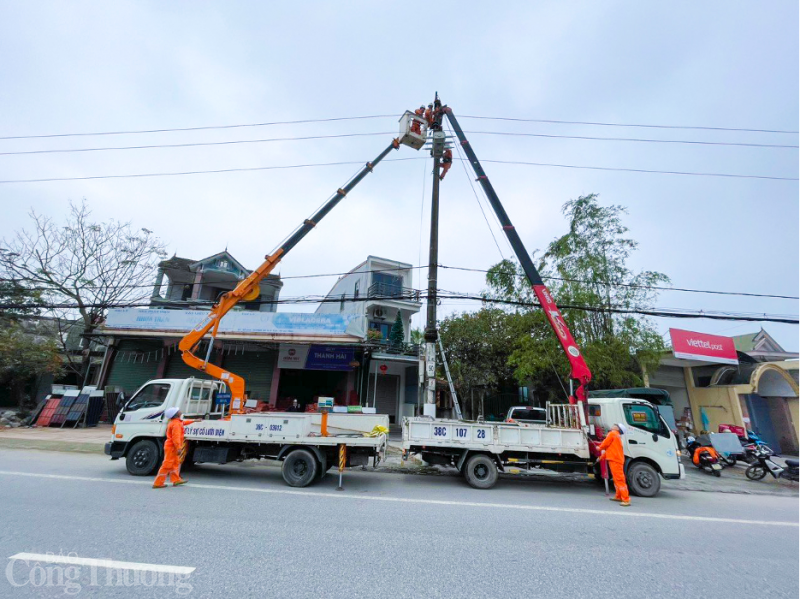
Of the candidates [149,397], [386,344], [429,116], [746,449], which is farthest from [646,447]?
[429,116]

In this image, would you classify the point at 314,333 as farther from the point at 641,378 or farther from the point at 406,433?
A: the point at 641,378

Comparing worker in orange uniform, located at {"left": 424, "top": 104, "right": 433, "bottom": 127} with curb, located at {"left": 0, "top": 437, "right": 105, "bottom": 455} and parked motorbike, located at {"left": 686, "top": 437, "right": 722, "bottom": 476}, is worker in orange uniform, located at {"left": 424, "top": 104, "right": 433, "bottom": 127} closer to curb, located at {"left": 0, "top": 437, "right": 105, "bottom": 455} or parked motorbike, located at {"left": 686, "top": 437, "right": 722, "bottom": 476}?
parked motorbike, located at {"left": 686, "top": 437, "right": 722, "bottom": 476}

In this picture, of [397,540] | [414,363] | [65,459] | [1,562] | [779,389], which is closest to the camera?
[1,562]

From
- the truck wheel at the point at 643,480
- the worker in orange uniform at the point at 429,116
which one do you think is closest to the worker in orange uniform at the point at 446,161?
the worker in orange uniform at the point at 429,116

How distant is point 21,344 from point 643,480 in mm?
24995

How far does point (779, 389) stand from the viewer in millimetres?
16750

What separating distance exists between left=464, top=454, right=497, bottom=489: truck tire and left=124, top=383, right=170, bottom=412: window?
23.7 ft

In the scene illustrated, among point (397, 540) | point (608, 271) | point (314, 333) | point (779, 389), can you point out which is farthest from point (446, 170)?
point (779, 389)

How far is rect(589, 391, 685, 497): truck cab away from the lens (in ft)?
27.4

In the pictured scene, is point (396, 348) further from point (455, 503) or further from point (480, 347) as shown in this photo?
point (455, 503)

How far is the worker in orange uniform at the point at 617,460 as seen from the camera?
732 centimetres

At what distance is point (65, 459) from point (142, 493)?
5.33 metres

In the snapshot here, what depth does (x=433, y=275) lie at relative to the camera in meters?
11.3

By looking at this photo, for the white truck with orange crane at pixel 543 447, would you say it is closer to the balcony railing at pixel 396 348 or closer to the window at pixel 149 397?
the window at pixel 149 397
